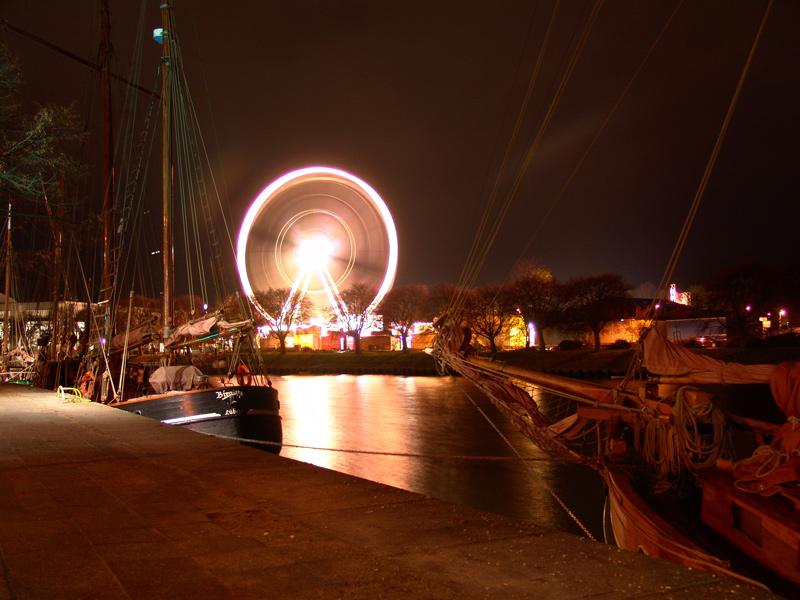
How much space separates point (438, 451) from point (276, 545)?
16046 mm

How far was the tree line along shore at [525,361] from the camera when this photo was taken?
139 ft

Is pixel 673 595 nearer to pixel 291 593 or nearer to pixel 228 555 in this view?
pixel 291 593

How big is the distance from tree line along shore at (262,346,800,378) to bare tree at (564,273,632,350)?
229 inches

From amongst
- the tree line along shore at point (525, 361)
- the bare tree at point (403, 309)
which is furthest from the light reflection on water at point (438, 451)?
the bare tree at point (403, 309)

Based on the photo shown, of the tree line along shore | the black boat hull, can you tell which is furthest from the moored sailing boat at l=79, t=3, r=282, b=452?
the tree line along shore

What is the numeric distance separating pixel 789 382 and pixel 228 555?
4900mm

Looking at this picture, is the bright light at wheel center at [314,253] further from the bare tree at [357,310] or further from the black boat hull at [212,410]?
the black boat hull at [212,410]

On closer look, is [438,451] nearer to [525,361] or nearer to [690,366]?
[690,366]

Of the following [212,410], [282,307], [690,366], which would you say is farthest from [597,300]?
[690,366]

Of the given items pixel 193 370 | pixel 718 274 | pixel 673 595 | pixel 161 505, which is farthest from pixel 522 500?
pixel 718 274

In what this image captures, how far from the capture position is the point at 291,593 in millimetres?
2955

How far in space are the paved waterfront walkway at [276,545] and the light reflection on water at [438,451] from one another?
66.5 inches

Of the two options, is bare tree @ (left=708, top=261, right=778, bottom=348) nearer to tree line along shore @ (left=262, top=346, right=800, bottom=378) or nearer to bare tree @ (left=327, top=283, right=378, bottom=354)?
tree line along shore @ (left=262, top=346, right=800, bottom=378)

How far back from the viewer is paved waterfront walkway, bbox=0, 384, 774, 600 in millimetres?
3010
